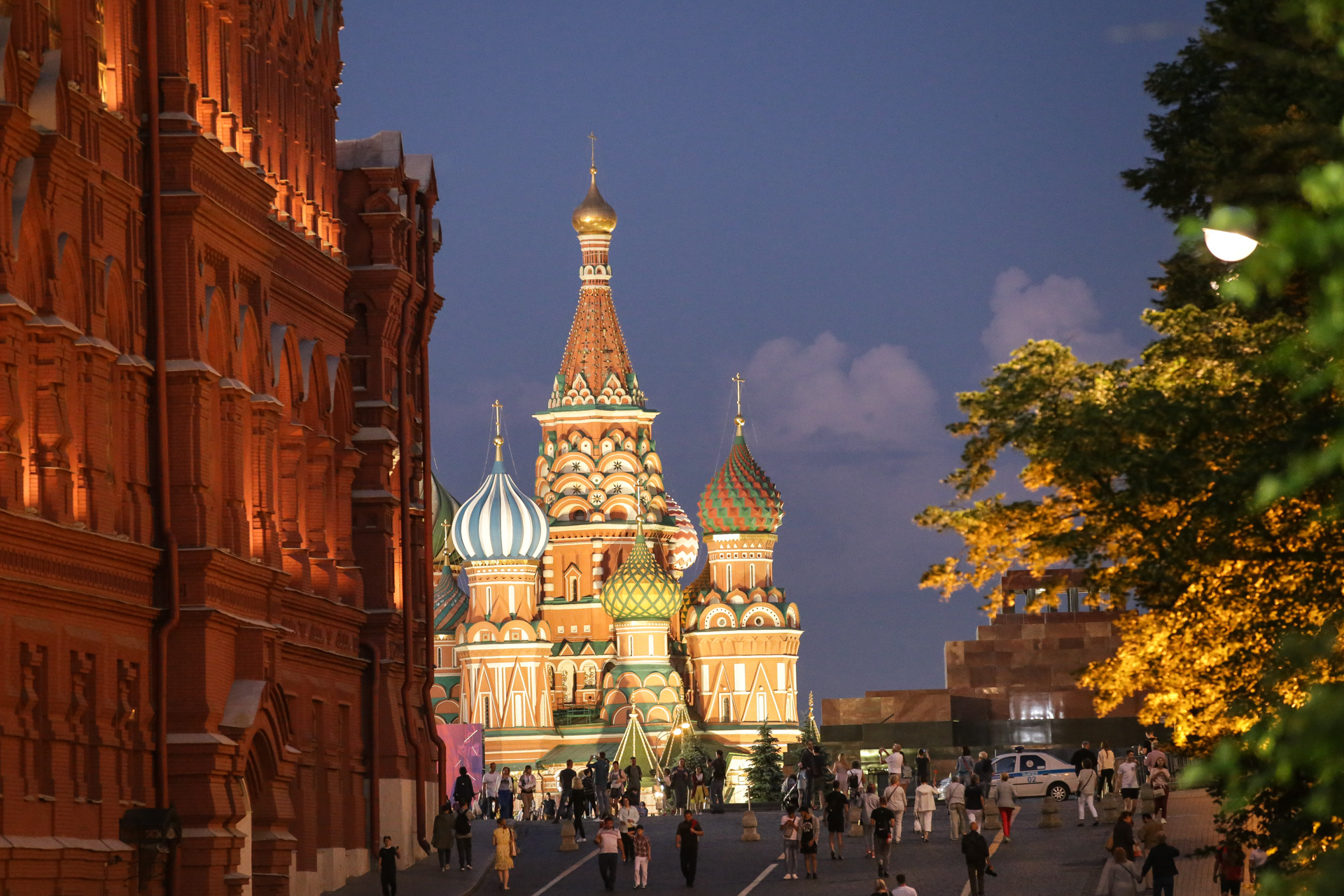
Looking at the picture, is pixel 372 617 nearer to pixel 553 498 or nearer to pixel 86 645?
pixel 86 645

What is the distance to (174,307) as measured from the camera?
27391 millimetres

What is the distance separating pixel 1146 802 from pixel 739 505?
63.2 meters

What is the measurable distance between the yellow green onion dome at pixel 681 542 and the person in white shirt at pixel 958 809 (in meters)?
66.6

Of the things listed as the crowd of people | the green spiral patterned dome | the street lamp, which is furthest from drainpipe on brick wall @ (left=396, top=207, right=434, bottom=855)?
the green spiral patterned dome

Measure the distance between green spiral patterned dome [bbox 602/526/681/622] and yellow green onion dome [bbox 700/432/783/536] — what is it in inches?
254

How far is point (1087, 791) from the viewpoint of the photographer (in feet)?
135

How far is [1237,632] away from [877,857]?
57.4 feet

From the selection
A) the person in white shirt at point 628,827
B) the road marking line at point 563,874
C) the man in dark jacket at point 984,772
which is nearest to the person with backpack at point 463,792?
the road marking line at point 563,874

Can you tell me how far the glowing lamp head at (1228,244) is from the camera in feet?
43.0

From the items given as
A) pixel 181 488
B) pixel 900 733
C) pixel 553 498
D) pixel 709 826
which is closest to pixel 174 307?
pixel 181 488

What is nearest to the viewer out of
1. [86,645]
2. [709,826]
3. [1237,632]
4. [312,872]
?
[1237,632]

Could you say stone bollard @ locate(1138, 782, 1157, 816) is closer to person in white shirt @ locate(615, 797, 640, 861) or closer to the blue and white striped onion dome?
person in white shirt @ locate(615, 797, 640, 861)

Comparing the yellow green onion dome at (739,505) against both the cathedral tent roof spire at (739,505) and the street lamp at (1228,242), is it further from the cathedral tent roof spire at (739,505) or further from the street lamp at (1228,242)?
the street lamp at (1228,242)

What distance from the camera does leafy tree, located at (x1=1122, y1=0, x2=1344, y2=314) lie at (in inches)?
728
